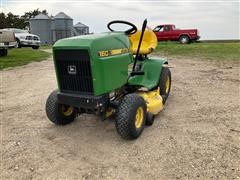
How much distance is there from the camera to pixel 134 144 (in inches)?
181

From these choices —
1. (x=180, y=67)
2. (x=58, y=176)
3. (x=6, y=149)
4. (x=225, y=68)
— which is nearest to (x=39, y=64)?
(x=180, y=67)

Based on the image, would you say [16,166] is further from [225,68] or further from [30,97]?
[225,68]

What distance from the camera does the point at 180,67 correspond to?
34.2 ft

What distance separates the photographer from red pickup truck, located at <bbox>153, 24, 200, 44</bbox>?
2323 cm

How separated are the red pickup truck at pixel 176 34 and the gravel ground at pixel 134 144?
54.8 feet

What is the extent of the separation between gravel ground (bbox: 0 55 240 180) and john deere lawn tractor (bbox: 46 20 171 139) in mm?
300

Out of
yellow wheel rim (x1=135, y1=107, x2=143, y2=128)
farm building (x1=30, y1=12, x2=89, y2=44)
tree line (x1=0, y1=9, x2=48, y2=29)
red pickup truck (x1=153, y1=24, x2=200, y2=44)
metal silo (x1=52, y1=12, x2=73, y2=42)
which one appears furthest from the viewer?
tree line (x1=0, y1=9, x2=48, y2=29)

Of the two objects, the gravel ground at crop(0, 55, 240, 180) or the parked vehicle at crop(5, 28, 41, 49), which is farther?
the parked vehicle at crop(5, 28, 41, 49)

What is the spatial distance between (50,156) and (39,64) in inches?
380

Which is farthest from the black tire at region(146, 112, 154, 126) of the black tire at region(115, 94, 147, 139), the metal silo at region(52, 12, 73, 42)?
the metal silo at region(52, 12, 73, 42)

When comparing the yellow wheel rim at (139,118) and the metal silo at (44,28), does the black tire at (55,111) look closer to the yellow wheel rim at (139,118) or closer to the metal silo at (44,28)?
A: the yellow wheel rim at (139,118)

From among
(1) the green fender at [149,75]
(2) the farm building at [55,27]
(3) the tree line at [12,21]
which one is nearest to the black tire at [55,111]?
(1) the green fender at [149,75]

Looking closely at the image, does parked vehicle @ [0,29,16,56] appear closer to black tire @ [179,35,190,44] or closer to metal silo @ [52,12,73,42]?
black tire @ [179,35,190,44]

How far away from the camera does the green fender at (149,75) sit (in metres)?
5.49
